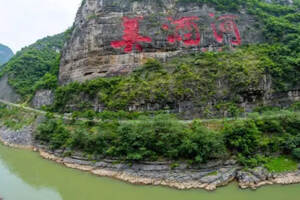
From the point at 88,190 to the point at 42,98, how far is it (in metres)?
15.9

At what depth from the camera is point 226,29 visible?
19.8 meters

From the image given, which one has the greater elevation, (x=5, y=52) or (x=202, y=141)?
(x=202, y=141)

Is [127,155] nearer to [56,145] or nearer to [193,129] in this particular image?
[193,129]

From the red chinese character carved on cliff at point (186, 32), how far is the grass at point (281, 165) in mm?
12066

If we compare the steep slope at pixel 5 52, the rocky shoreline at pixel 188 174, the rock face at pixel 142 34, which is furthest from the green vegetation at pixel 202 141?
the steep slope at pixel 5 52

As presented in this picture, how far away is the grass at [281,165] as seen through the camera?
34.0ft

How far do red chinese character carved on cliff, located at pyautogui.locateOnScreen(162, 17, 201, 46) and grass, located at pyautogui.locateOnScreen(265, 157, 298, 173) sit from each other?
1207cm

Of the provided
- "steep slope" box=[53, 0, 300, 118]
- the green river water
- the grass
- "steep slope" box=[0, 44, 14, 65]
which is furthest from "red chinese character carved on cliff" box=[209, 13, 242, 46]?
"steep slope" box=[0, 44, 14, 65]

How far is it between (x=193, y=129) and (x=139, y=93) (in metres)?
5.66

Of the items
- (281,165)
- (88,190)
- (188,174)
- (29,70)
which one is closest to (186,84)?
(188,174)

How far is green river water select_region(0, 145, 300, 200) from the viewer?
9.09 metres

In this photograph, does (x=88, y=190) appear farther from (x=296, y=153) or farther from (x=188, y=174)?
(x=296, y=153)

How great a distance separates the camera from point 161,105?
15.3m

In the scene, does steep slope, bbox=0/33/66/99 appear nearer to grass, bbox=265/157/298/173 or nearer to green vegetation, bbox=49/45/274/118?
green vegetation, bbox=49/45/274/118
